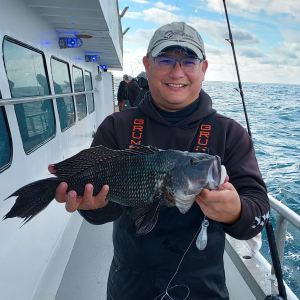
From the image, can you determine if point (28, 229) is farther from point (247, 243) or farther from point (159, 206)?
point (247, 243)

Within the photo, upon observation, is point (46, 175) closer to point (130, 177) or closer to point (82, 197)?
point (82, 197)

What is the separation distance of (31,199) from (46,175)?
7.73 feet

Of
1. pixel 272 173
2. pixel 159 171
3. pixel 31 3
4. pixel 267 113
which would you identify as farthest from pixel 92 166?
pixel 267 113

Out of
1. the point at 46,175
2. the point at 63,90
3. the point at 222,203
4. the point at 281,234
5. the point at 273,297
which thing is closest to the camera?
the point at 222,203

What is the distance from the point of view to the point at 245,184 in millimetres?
1791

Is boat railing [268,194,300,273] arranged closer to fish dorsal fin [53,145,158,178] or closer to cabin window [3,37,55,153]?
fish dorsal fin [53,145,158,178]

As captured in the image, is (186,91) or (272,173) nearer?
(186,91)

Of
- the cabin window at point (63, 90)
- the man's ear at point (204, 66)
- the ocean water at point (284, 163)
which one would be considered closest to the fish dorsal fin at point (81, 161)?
the man's ear at point (204, 66)

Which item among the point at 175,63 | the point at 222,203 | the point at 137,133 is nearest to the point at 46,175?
the point at 137,133

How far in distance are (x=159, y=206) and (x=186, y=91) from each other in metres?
0.76

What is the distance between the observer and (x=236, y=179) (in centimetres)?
183

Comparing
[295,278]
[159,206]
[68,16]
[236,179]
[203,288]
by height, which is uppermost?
[68,16]

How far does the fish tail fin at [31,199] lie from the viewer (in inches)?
68.4

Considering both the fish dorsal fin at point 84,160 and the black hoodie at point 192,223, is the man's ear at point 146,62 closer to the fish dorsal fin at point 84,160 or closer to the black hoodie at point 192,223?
the black hoodie at point 192,223
